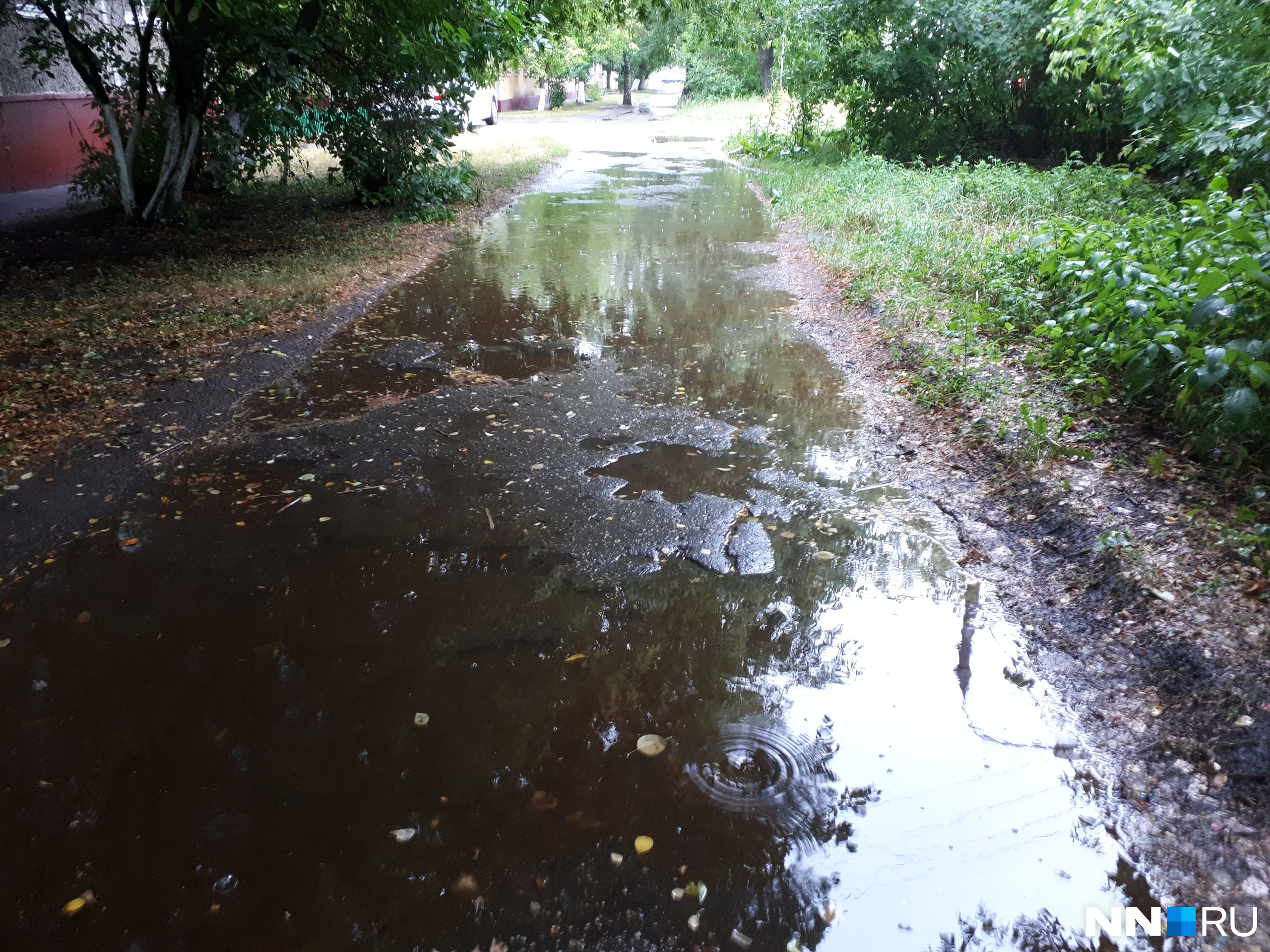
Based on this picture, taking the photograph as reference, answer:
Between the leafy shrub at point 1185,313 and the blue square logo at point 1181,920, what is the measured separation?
251 cm

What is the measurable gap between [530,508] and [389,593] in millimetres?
976

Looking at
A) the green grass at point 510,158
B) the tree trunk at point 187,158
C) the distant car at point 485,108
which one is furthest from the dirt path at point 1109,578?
the distant car at point 485,108

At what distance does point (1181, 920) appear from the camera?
88.9 inches

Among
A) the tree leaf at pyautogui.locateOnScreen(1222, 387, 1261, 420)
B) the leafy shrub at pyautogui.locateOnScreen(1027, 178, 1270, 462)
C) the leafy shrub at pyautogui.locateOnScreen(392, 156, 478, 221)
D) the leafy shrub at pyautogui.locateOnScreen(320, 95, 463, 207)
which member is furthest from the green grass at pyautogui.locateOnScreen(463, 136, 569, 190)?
the tree leaf at pyautogui.locateOnScreen(1222, 387, 1261, 420)

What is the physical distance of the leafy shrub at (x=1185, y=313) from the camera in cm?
402

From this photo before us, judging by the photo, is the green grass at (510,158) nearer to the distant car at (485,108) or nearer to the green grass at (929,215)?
the green grass at (929,215)

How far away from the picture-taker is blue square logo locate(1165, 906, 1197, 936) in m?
2.24

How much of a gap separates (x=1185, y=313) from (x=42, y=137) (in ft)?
57.1

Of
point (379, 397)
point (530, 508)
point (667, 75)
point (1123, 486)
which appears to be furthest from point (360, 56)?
point (667, 75)

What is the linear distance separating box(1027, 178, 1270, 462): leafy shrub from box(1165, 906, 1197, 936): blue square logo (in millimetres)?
2506

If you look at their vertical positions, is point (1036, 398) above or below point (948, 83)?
below

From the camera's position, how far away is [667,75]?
93.1 m

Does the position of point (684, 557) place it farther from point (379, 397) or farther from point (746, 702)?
point (379, 397)

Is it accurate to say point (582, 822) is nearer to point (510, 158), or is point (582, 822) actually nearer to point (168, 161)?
point (168, 161)
